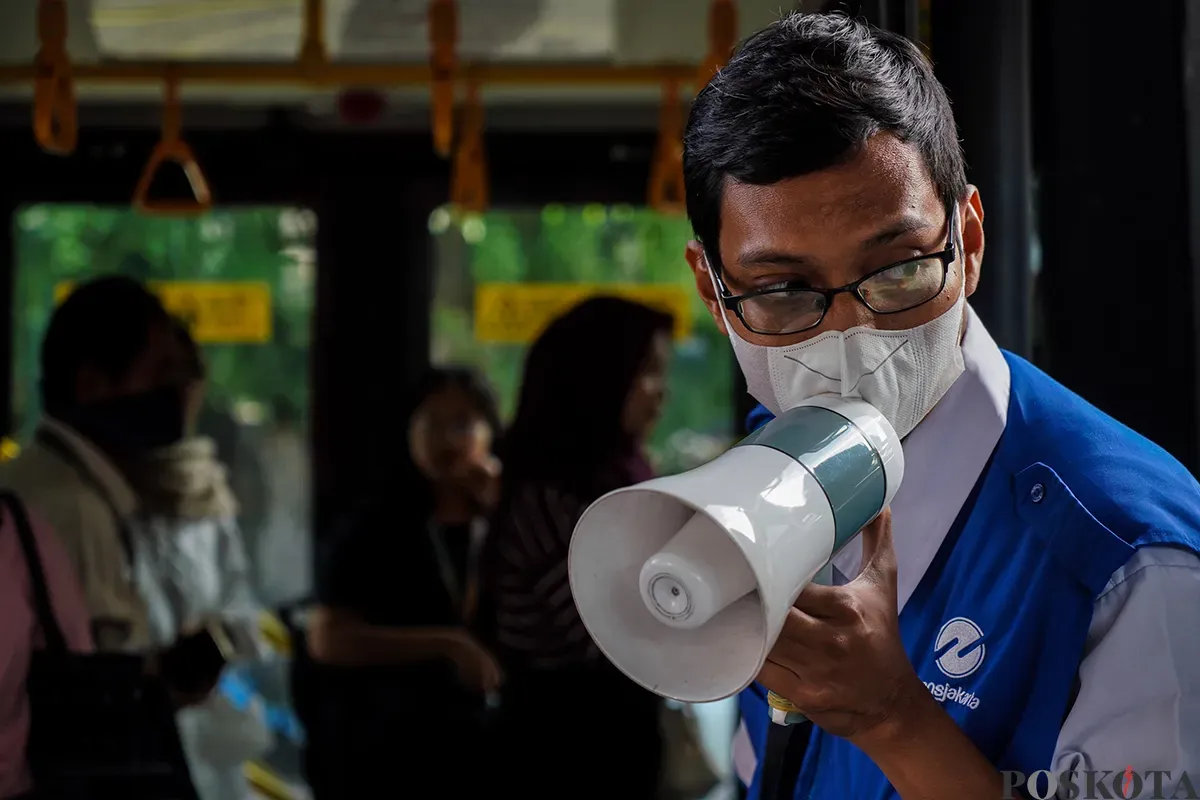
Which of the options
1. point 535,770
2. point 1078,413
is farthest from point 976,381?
point 535,770

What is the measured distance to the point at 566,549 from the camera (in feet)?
9.16

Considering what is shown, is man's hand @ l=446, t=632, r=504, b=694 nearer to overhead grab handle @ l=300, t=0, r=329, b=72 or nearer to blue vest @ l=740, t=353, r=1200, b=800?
overhead grab handle @ l=300, t=0, r=329, b=72

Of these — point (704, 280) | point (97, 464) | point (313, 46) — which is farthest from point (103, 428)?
point (704, 280)

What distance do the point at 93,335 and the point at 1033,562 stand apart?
228 cm

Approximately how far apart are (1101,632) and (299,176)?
3.45 m

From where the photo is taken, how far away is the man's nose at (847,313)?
3.19 feet

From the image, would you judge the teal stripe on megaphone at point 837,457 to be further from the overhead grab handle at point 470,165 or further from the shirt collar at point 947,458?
the overhead grab handle at point 470,165

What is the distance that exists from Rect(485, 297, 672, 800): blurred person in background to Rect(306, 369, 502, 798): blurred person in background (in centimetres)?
32

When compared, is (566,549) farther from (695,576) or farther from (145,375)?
(695,576)

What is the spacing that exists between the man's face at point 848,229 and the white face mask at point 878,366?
0.01 m

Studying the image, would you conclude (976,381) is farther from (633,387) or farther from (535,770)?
(535,770)

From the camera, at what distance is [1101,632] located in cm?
90

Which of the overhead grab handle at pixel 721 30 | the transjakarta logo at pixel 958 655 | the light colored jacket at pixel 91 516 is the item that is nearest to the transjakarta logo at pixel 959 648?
the transjakarta logo at pixel 958 655

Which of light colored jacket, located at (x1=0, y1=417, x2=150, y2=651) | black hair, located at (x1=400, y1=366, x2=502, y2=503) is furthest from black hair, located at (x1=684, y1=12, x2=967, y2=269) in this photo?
black hair, located at (x1=400, y1=366, x2=502, y2=503)
